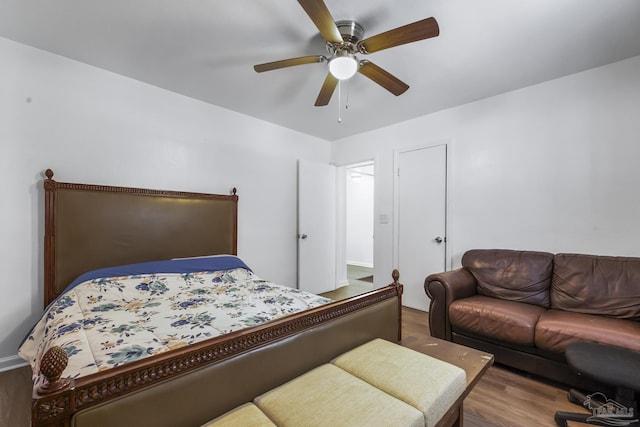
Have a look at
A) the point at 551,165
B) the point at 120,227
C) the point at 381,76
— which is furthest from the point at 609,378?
the point at 120,227

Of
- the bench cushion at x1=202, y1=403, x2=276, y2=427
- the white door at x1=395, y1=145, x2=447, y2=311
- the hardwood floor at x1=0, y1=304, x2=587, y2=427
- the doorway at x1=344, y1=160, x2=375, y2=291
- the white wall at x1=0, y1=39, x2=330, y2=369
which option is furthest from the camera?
the doorway at x1=344, y1=160, x2=375, y2=291

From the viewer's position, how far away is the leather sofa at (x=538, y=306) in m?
1.91

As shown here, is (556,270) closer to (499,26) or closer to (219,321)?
(499,26)

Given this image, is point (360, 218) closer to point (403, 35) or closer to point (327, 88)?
point (327, 88)

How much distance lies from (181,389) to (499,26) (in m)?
2.79

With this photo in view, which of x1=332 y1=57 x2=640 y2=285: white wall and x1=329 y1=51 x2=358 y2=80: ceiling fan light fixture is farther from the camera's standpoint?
x1=332 y1=57 x2=640 y2=285: white wall

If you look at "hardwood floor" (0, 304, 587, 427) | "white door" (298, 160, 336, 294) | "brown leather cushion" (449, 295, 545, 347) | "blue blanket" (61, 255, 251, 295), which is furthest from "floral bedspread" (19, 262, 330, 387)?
"white door" (298, 160, 336, 294)

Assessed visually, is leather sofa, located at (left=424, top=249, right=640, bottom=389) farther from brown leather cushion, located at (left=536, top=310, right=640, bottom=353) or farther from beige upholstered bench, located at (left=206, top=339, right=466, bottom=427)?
beige upholstered bench, located at (left=206, top=339, right=466, bottom=427)

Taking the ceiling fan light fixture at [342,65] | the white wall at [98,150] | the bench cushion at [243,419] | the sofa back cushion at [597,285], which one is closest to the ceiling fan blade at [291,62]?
the ceiling fan light fixture at [342,65]

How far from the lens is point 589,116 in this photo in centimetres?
250

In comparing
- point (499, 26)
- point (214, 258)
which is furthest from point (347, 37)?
point (214, 258)

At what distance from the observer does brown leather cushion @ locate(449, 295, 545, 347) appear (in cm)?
205

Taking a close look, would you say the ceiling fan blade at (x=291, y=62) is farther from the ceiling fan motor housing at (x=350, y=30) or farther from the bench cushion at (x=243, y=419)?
the bench cushion at (x=243, y=419)

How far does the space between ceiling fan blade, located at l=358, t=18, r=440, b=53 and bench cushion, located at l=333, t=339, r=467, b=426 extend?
5.79 feet
